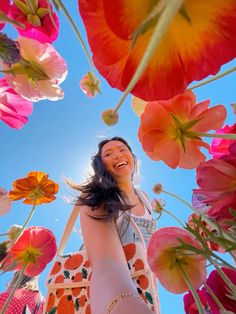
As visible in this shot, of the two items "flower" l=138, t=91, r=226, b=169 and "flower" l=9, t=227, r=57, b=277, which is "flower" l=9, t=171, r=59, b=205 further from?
"flower" l=138, t=91, r=226, b=169

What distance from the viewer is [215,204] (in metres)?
0.24

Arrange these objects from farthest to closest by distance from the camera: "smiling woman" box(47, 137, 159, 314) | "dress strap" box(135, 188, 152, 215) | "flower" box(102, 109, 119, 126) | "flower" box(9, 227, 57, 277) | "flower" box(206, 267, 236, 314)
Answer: "dress strap" box(135, 188, 152, 215), "smiling woman" box(47, 137, 159, 314), "flower" box(9, 227, 57, 277), "flower" box(206, 267, 236, 314), "flower" box(102, 109, 119, 126)

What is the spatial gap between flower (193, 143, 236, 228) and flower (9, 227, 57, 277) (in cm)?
28

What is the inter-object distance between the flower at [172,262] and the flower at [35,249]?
21 cm

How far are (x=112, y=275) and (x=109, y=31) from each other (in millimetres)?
514

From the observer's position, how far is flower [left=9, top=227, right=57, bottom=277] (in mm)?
466

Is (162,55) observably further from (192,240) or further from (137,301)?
(137,301)

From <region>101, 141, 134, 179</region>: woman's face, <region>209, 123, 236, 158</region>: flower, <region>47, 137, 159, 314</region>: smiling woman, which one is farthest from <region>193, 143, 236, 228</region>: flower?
<region>101, 141, 134, 179</region>: woman's face

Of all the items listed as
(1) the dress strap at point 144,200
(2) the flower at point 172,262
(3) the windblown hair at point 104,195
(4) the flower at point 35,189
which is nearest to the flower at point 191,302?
(2) the flower at point 172,262

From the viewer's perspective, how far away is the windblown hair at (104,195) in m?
0.87

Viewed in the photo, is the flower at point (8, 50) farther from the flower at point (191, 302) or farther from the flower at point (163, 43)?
the flower at point (191, 302)

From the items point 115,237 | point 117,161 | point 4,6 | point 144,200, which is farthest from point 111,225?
point 4,6

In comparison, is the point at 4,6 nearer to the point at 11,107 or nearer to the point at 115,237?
the point at 11,107

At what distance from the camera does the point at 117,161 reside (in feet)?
3.66
